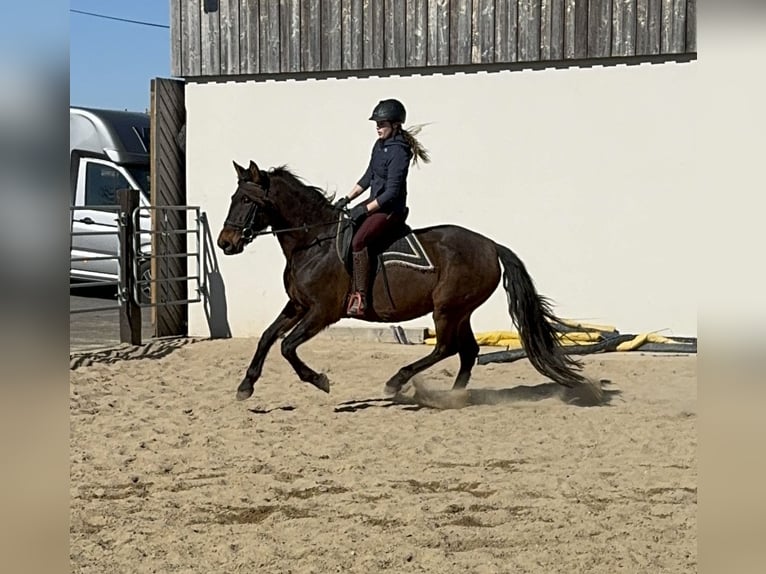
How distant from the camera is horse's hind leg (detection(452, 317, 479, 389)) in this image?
7.47m

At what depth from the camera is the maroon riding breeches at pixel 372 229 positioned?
7.24 metres

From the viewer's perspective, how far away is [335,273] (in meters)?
7.32

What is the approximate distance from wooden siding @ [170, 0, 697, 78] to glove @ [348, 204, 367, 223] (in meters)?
3.49

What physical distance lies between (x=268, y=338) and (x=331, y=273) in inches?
22.0

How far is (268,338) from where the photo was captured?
23.9 feet

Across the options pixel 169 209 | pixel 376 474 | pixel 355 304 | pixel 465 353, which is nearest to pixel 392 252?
pixel 355 304

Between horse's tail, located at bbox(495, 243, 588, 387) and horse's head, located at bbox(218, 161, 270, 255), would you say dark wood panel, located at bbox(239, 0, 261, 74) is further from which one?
horse's tail, located at bbox(495, 243, 588, 387)

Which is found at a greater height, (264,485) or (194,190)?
(194,190)

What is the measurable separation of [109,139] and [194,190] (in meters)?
3.22

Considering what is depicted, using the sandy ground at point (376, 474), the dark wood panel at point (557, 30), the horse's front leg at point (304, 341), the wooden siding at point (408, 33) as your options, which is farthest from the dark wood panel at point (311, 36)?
the horse's front leg at point (304, 341)
